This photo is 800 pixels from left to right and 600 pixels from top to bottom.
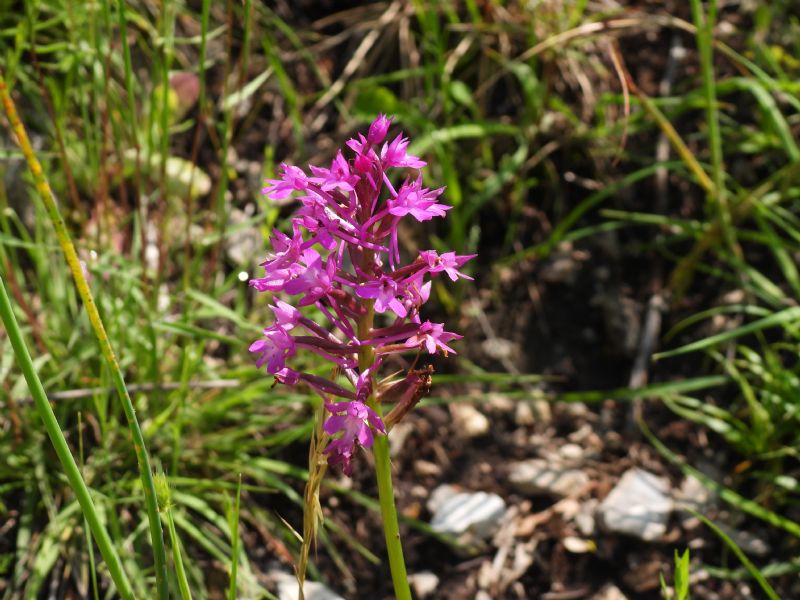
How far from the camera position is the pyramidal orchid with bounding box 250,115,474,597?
1432 millimetres

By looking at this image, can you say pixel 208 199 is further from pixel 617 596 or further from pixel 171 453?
pixel 617 596

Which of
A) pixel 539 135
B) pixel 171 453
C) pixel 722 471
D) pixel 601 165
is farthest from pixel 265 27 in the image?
pixel 722 471

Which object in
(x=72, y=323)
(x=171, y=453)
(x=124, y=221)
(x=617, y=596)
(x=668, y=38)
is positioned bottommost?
(x=617, y=596)

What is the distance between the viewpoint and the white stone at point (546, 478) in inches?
118

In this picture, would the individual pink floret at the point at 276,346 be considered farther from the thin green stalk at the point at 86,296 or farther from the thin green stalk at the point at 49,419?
the thin green stalk at the point at 49,419

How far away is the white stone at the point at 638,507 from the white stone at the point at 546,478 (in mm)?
121

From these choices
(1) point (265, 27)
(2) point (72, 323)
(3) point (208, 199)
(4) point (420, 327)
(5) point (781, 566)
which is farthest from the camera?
(1) point (265, 27)

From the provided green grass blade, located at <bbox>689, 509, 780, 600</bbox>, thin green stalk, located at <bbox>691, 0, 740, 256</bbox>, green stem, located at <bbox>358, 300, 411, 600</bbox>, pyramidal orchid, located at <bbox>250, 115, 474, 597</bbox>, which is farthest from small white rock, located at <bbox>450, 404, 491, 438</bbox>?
pyramidal orchid, located at <bbox>250, 115, 474, 597</bbox>

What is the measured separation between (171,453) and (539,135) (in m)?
1.97

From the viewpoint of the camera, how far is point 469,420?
127 inches

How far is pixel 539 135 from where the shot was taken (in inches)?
148

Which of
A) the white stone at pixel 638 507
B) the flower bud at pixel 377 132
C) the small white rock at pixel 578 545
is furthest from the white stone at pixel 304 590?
the flower bud at pixel 377 132

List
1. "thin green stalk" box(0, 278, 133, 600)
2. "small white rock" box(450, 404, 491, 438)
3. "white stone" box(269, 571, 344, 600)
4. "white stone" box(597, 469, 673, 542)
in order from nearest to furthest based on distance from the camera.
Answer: "thin green stalk" box(0, 278, 133, 600) < "white stone" box(269, 571, 344, 600) < "white stone" box(597, 469, 673, 542) < "small white rock" box(450, 404, 491, 438)

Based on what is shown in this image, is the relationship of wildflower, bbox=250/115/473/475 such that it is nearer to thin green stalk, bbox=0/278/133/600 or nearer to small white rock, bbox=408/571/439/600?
thin green stalk, bbox=0/278/133/600
